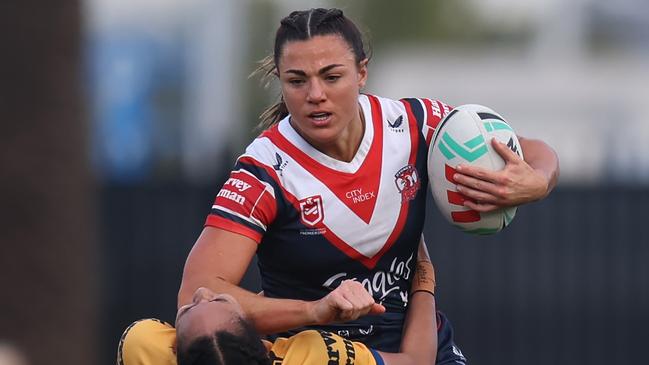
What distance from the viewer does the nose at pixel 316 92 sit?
5477mm

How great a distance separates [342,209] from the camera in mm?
5699

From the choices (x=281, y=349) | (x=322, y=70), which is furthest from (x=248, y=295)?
(x=322, y=70)

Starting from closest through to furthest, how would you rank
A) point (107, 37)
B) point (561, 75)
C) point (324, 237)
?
point (324, 237) → point (107, 37) → point (561, 75)

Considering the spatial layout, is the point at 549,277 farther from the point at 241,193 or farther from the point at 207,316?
the point at 207,316

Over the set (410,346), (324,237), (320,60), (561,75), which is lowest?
(561,75)

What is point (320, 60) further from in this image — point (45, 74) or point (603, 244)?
point (603, 244)

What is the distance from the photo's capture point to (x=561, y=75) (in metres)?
35.1

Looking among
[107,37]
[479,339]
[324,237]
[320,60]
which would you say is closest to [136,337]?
[324,237]

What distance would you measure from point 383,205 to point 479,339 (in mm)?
6503

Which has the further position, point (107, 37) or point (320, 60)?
point (107, 37)

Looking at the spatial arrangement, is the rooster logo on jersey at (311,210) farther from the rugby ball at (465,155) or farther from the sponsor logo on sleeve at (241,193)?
the rugby ball at (465,155)

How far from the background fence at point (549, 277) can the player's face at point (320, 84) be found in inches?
253

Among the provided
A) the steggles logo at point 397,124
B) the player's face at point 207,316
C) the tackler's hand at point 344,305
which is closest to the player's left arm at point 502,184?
the steggles logo at point 397,124

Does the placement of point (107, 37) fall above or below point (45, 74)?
below
